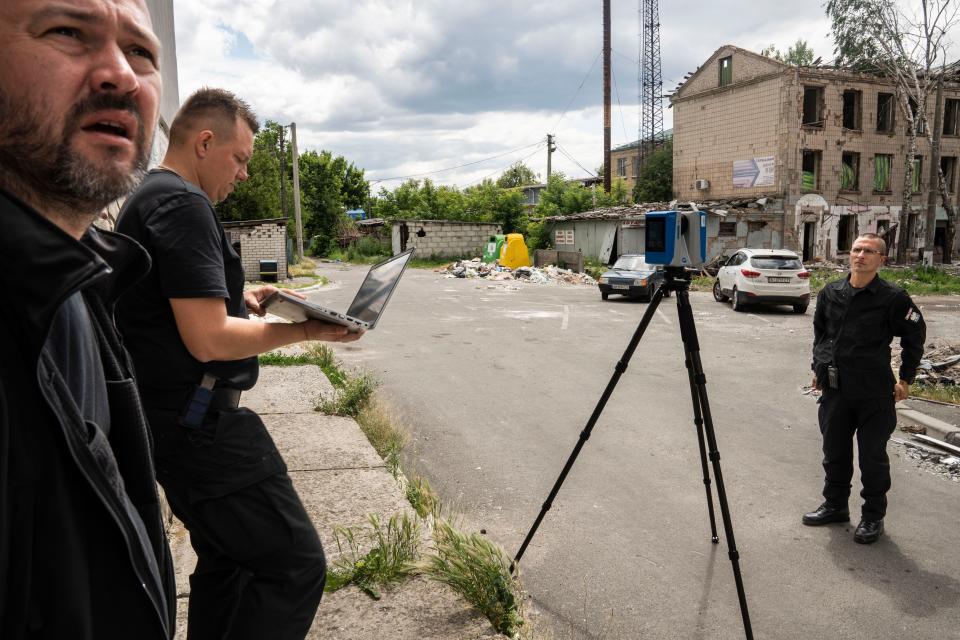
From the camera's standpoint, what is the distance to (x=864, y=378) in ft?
15.4

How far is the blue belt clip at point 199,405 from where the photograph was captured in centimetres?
201

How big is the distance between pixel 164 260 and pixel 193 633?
3.96 ft

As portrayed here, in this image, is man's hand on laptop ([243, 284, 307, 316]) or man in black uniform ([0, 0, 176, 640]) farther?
man's hand on laptop ([243, 284, 307, 316])

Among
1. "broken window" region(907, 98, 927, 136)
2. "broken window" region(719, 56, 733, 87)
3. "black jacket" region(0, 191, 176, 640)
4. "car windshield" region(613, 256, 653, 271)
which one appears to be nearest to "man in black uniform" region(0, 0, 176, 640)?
"black jacket" region(0, 191, 176, 640)

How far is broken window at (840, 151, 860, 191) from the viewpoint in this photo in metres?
32.3

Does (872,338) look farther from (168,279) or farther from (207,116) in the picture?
(168,279)

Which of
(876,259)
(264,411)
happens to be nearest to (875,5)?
(876,259)

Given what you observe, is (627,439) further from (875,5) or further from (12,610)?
(875,5)

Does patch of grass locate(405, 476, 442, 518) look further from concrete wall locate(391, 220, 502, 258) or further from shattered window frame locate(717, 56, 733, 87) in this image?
concrete wall locate(391, 220, 502, 258)

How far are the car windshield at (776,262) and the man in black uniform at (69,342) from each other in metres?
17.4

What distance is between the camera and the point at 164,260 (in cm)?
194

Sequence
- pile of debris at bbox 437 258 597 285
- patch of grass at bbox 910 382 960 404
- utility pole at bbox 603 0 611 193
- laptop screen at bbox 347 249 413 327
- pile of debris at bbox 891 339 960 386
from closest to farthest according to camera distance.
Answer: laptop screen at bbox 347 249 413 327 < patch of grass at bbox 910 382 960 404 < pile of debris at bbox 891 339 960 386 < pile of debris at bbox 437 258 597 285 < utility pole at bbox 603 0 611 193


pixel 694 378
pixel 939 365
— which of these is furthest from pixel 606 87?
pixel 694 378

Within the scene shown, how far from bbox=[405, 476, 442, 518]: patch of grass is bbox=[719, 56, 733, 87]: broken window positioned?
33426mm
